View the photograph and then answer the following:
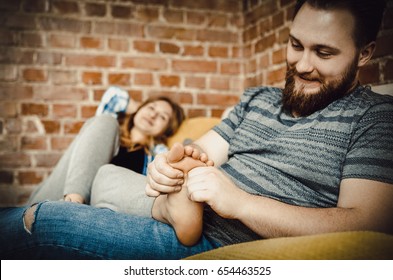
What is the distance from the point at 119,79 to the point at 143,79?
0.43ft

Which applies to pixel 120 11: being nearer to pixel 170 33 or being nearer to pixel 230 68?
pixel 170 33

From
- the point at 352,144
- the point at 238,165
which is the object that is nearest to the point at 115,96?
the point at 238,165

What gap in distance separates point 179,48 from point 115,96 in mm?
475

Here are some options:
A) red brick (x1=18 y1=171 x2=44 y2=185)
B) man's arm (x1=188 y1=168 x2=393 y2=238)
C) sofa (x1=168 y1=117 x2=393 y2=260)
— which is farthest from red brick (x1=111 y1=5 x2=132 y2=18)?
sofa (x1=168 y1=117 x2=393 y2=260)

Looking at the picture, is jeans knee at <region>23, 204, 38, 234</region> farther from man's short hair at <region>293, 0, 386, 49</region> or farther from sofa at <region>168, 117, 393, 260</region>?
man's short hair at <region>293, 0, 386, 49</region>

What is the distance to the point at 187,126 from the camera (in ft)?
6.13

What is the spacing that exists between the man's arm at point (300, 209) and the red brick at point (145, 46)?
143cm

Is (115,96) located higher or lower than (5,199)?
higher

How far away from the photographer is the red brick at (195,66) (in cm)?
213

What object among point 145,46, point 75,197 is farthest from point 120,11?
point 75,197

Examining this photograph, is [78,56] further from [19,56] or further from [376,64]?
[376,64]

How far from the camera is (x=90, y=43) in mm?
2010

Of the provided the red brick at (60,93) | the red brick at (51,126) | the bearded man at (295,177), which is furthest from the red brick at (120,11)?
the bearded man at (295,177)

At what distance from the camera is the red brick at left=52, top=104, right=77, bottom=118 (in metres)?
1.99
